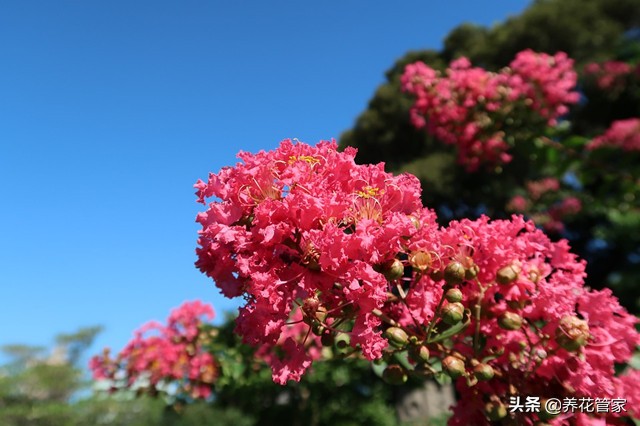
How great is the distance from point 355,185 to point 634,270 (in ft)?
29.1

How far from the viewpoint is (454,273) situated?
3.56ft

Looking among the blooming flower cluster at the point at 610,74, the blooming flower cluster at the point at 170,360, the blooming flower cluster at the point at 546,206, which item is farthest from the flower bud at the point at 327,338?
the blooming flower cluster at the point at 546,206

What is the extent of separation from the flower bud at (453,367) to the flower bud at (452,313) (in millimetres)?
96

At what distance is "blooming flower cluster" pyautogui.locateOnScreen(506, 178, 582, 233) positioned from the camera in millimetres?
7780

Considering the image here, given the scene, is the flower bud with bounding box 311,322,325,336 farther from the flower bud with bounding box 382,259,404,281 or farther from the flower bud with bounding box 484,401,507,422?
the flower bud with bounding box 484,401,507,422

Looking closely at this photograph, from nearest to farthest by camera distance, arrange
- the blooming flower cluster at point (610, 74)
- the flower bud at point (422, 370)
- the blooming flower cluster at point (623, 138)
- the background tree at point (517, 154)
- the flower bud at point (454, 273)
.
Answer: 1. the flower bud at point (454, 273)
2. the flower bud at point (422, 370)
3. the blooming flower cluster at point (623, 138)
4. the blooming flower cluster at point (610, 74)
5. the background tree at point (517, 154)

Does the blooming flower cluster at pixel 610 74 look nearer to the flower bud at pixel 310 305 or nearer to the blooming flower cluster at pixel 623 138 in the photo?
the blooming flower cluster at pixel 623 138

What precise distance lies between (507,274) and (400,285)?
261 millimetres

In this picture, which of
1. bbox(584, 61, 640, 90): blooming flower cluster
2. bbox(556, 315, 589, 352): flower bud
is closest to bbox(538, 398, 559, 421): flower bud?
bbox(556, 315, 589, 352): flower bud

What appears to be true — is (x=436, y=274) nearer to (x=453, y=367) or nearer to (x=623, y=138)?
(x=453, y=367)

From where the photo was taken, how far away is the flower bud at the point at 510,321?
115 centimetres

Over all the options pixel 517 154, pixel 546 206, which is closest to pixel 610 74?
pixel 517 154

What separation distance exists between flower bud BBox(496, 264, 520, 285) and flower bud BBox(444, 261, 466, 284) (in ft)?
0.45

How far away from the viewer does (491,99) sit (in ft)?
10.7
